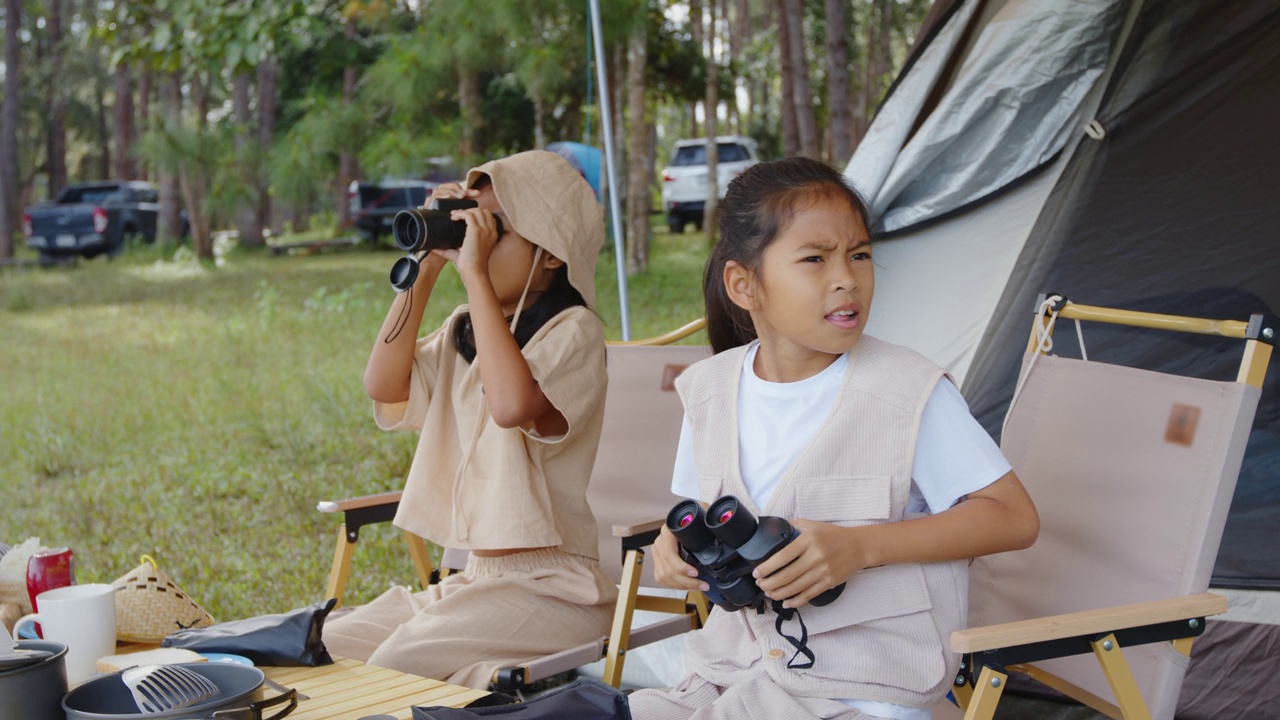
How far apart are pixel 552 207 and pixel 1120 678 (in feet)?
4.24

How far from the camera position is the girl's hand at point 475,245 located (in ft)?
7.57

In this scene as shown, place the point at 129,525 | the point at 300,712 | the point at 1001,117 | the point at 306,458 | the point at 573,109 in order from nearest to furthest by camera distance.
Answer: the point at 300,712
the point at 1001,117
the point at 129,525
the point at 306,458
the point at 573,109

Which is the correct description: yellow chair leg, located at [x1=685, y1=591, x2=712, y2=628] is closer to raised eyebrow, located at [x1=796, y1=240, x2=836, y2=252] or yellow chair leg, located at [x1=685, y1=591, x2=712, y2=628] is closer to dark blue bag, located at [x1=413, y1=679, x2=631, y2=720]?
dark blue bag, located at [x1=413, y1=679, x2=631, y2=720]

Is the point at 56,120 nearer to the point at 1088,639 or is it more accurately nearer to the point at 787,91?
the point at 787,91

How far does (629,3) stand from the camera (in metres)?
8.59

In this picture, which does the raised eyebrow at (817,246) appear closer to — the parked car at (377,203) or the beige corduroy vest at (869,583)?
the beige corduroy vest at (869,583)

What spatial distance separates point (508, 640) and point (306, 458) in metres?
3.65

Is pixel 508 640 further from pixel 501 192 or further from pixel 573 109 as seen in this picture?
pixel 573 109

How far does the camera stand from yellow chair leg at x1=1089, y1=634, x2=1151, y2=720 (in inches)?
71.6

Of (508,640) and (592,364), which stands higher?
(592,364)

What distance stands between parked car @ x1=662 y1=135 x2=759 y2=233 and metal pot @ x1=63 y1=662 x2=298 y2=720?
1420 cm

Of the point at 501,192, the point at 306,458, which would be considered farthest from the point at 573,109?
the point at 501,192

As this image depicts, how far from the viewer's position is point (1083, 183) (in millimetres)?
3391

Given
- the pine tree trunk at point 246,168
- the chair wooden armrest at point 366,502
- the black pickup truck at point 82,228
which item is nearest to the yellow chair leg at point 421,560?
the chair wooden armrest at point 366,502
